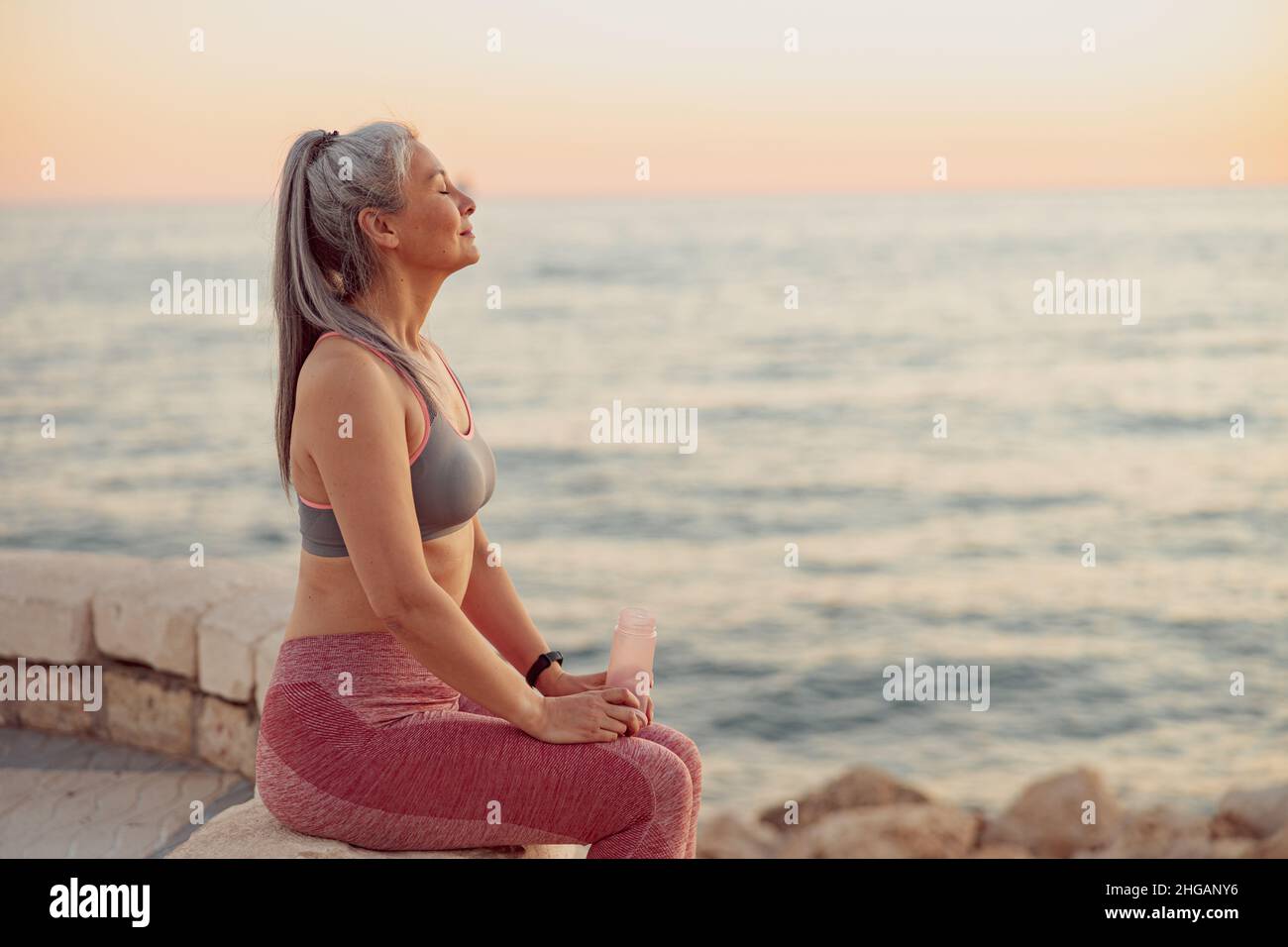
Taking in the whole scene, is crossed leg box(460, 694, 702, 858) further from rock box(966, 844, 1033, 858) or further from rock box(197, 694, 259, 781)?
rock box(966, 844, 1033, 858)

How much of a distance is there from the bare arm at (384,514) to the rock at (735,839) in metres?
4.49

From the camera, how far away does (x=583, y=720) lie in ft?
6.40

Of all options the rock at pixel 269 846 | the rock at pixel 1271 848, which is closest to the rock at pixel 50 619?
the rock at pixel 269 846

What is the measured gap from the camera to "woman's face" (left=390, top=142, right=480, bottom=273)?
207cm

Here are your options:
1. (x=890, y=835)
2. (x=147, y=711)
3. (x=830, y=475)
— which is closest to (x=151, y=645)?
(x=147, y=711)

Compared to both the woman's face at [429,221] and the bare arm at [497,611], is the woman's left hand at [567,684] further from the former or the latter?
the woman's face at [429,221]

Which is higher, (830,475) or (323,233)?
(323,233)

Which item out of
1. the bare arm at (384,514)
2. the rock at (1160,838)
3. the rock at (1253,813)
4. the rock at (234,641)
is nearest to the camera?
the bare arm at (384,514)

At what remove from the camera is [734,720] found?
400 inches

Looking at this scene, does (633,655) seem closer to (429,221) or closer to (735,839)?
(429,221)

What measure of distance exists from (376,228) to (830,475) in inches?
610

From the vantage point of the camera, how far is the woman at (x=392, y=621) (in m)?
1.88

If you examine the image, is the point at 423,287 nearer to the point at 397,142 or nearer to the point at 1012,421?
the point at 397,142
